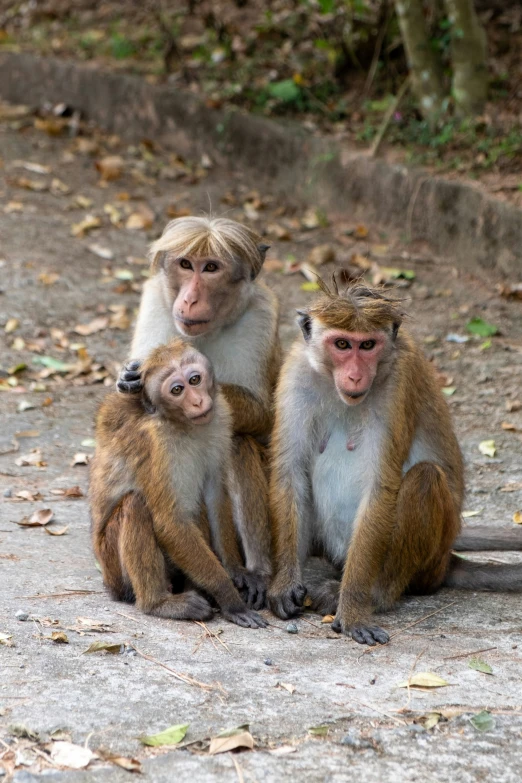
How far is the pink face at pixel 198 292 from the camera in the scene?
5.36 metres

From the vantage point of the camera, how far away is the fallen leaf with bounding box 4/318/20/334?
8961mm

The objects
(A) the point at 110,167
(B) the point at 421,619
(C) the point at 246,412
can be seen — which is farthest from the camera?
(A) the point at 110,167

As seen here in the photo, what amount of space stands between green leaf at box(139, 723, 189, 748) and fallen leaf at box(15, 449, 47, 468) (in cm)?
343

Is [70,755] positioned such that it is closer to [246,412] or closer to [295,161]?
[246,412]

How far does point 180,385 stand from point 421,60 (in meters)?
6.91

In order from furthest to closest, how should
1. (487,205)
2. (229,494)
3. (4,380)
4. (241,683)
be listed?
(487,205), (4,380), (229,494), (241,683)

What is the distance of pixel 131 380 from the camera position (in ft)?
16.3

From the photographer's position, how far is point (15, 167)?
12.3m

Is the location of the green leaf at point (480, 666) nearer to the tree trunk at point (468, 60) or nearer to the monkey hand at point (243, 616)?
the monkey hand at point (243, 616)

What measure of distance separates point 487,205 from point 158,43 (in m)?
6.22

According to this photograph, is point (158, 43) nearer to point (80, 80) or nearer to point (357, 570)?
point (80, 80)

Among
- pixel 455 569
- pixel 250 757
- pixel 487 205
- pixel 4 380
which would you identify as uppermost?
pixel 487 205

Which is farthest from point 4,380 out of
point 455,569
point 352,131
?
point 352,131

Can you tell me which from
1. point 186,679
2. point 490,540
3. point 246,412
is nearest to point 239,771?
point 186,679
